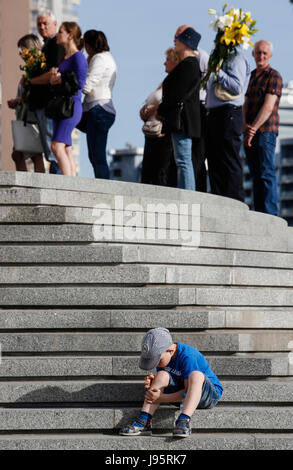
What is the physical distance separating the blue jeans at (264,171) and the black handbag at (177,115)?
1105mm

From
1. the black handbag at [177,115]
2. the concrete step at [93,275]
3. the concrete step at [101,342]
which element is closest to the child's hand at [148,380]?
the concrete step at [101,342]

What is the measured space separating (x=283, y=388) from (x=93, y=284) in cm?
163

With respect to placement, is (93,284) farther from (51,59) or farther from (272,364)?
(51,59)

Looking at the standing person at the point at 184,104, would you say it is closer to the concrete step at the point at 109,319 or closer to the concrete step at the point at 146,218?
the concrete step at the point at 146,218

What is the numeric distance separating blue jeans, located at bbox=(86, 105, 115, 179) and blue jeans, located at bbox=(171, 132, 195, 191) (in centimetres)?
85

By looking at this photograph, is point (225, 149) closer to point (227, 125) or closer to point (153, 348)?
point (227, 125)

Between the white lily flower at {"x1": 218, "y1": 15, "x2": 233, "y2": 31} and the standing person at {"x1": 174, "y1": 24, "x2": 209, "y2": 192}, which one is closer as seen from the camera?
the white lily flower at {"x1": 218, "y1": 15, "x2": 233, "y2": 31}

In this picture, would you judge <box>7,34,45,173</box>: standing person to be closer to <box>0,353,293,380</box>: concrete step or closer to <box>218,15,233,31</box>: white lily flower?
<box>218,15,233,31</box>: white lily flower

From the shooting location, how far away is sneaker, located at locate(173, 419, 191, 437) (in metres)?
5.20

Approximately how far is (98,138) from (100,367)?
3.56m

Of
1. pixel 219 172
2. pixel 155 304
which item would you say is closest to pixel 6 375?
pixel 155 304

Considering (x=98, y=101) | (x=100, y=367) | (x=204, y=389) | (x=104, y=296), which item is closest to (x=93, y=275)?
(x=104, y=296)

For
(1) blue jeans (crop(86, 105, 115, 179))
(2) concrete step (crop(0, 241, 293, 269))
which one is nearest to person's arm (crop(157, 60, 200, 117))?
(1) blue jeans (crop(86, 105, 115, 179))

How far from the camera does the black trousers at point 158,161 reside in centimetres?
948
